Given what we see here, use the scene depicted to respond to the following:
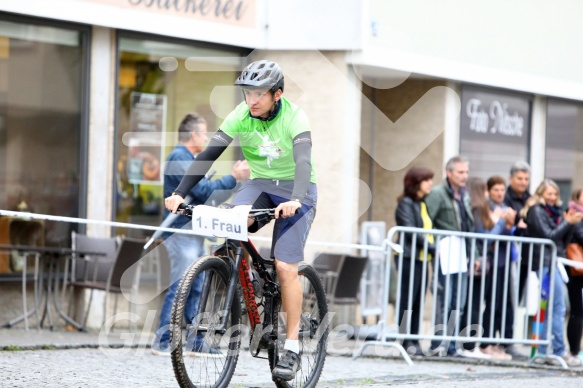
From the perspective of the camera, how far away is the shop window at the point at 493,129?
50.5ft

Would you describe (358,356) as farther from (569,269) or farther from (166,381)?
(166,381)

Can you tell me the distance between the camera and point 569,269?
1075 cm

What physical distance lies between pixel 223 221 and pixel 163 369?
2186 millimetres

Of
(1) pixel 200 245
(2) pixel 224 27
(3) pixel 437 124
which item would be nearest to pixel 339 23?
(2) pixel 224 27

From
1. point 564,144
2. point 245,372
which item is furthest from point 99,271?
point 564,144

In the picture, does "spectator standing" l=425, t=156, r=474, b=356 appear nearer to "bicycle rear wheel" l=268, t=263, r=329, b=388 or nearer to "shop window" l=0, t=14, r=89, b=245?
"bicycle rear wheel" l=268, t=263, r=329, b=388

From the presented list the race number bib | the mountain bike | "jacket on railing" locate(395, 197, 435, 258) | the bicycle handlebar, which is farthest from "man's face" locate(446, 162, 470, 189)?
the race number bib

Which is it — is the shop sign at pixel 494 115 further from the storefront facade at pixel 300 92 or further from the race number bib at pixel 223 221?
the race number bib at pixel 223 221

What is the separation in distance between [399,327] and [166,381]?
3.26 m

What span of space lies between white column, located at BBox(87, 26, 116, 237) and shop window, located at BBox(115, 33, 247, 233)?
0.56 ft

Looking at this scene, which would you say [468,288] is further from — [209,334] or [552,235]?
[209,334]

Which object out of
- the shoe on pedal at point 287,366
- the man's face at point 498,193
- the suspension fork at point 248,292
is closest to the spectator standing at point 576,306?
the man's face at point 498,193

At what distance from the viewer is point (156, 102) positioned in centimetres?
1268

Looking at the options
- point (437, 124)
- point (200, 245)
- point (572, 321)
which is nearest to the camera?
point (200, 245)
